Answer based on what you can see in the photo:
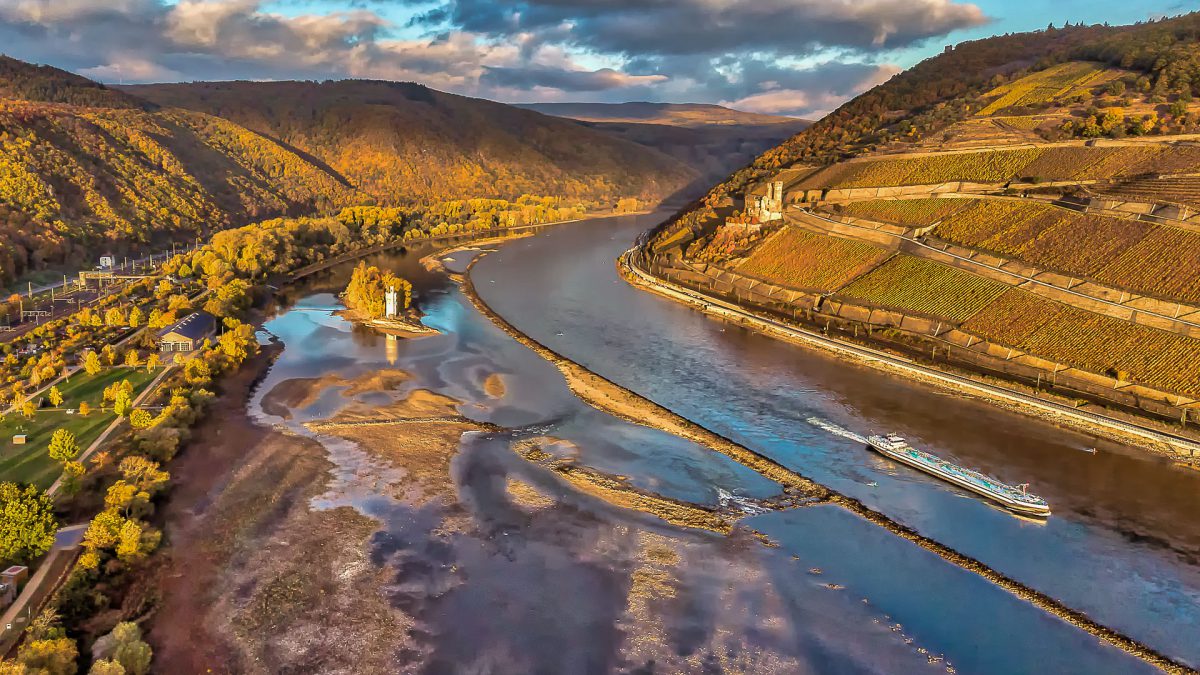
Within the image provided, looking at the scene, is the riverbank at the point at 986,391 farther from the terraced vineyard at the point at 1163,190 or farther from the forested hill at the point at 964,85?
the forested hill at the point at 964,85

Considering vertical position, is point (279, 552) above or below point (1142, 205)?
below

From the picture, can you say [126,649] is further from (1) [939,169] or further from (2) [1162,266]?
(1) [939,169]

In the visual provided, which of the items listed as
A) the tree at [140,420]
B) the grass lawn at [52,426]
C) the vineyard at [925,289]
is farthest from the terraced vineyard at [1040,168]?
the grass lawn at [52,426]

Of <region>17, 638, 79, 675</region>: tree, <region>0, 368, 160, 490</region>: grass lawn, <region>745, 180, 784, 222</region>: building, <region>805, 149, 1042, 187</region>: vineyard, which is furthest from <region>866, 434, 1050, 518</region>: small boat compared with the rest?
<region>745, 180, 784, 222</region>: building

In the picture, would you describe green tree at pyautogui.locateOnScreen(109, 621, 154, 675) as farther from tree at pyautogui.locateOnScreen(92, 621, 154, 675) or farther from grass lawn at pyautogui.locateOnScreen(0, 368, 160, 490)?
grass lawn at pyautogui.locateOnScreen(0, 368, 160, 490)

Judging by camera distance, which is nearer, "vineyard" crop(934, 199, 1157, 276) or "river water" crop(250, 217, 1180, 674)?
"river water" crop(250, 217, 1180, 674)

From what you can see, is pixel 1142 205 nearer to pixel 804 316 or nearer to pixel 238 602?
pixel 804 316

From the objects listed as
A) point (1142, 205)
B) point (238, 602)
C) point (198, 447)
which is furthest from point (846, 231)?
point (238, 602)
